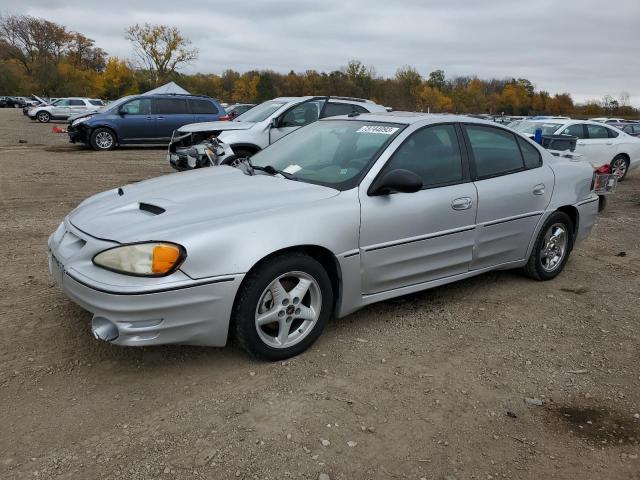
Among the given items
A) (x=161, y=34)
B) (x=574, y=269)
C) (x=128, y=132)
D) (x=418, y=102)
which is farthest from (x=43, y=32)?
(x=574, y=269)

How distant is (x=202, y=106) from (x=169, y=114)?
1033 millimetres

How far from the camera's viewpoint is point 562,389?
3.30 metres

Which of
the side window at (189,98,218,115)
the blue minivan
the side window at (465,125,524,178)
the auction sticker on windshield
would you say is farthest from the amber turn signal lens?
the side window at (189,98,218,115)

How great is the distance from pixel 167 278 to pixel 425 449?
161cm

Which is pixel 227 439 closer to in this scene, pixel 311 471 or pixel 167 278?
pixel 311 471

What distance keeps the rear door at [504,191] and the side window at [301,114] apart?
5868mm

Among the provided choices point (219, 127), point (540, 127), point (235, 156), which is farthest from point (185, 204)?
point (540, 127)

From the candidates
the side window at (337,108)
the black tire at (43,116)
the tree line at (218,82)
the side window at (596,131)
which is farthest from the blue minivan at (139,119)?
the tree line at (218,82)

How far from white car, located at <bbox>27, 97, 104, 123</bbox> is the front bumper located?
34007mm

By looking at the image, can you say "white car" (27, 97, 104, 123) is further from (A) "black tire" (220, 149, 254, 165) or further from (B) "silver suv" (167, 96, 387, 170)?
(A) "black tire" (220, 149, 254, 165)

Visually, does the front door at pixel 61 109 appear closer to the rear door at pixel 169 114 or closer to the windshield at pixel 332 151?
the rear door at pixel 169 114

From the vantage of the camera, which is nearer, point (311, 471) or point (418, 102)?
point (311, 471)

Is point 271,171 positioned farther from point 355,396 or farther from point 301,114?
point 301,114

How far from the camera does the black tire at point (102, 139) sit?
16172mm
